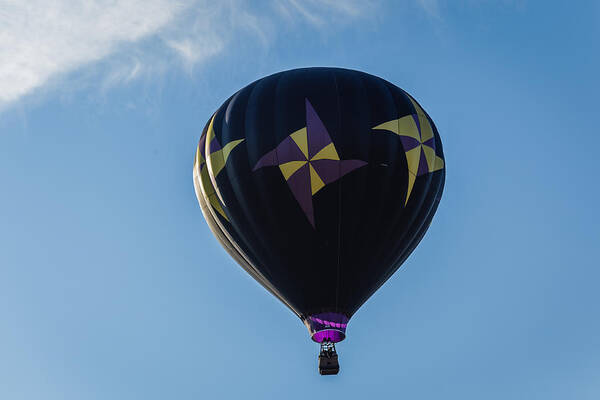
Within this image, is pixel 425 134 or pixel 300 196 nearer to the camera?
pixel 300 196

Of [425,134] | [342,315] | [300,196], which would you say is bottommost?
[342,315]

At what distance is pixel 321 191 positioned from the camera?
25969 mm

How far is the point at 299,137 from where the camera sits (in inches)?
1032

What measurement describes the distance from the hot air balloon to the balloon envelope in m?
0.03

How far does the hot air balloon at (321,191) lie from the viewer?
1024 inches

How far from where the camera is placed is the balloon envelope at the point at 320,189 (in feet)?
85.4

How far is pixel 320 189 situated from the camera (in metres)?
26.0

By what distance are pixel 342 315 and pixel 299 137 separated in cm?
460

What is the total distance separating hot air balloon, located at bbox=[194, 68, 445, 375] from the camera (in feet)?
85.4

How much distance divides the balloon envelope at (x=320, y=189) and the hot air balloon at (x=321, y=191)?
0.08 ft

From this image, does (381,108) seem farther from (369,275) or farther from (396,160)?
(369,275)

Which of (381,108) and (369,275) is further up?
(381,108)

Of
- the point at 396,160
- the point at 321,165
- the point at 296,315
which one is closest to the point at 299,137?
the point at 321,165

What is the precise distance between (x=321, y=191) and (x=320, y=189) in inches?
2.3
